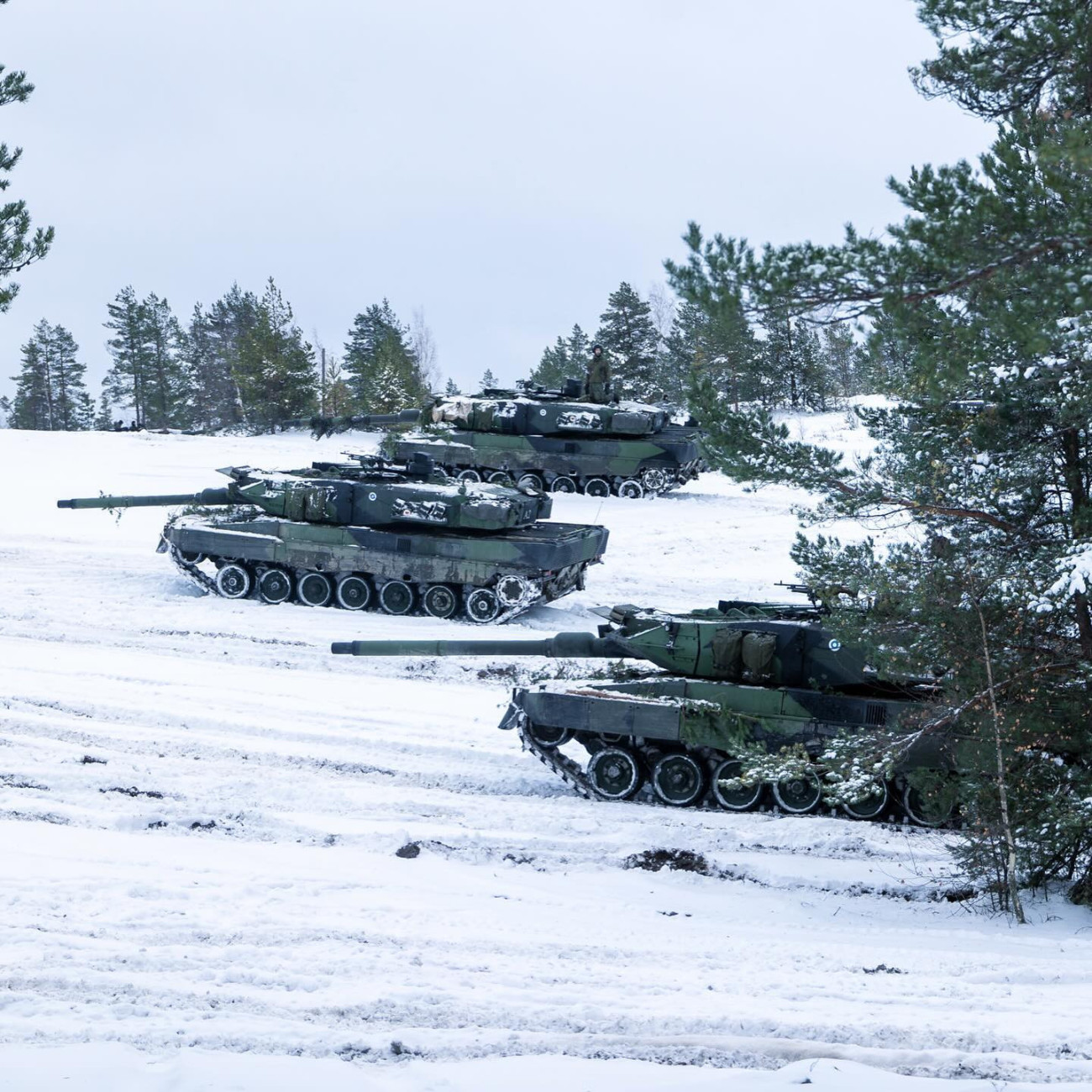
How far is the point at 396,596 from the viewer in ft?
62.5

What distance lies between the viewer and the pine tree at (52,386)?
56.7 meters

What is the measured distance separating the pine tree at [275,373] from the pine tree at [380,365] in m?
2.53

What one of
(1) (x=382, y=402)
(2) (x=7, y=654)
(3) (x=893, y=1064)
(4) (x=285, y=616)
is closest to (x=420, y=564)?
(4) (x=285, y=616)

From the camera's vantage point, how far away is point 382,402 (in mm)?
42281

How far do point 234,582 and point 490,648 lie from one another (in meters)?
9.03

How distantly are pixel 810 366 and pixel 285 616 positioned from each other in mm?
30338

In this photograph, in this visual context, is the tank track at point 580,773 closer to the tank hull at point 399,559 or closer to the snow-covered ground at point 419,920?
the snow-covered ground at point 419,920

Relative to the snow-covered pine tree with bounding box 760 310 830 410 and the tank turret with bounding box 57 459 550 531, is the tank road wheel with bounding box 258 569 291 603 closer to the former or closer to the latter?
the tank turret with bounding box 57 459 550 531

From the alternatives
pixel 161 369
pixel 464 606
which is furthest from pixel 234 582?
pixel 161 369

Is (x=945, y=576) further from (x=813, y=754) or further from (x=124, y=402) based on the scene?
(x=124, y=402)

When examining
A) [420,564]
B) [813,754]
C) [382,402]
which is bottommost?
[813,754]

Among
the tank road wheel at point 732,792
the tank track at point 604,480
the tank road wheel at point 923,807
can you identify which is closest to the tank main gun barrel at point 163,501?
Result: the tank track at point 604,480

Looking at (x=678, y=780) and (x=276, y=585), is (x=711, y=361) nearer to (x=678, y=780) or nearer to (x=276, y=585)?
(x=276, y=585)

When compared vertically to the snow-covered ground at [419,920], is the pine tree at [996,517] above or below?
above
